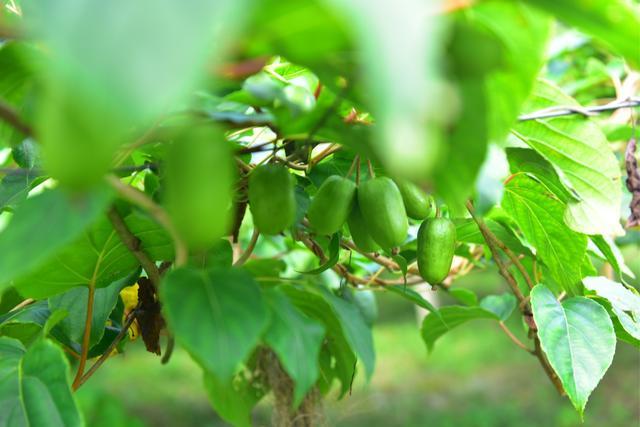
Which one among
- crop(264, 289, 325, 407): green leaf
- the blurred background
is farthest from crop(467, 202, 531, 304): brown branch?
the blurred background

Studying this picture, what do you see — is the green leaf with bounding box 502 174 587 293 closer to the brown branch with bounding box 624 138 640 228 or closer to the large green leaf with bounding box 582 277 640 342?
the large green leaf with bounding box 582 277 640 342

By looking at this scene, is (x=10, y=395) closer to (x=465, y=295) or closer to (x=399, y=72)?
(x=399, y=72)

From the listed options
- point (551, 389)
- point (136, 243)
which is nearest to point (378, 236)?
point (136, 243)

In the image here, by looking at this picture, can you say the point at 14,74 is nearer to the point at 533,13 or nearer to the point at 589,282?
the point at 533,13

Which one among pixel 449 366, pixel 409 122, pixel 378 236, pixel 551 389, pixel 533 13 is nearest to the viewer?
pixel 409 122

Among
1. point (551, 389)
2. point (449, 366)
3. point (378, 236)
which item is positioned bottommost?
point (449, 366)

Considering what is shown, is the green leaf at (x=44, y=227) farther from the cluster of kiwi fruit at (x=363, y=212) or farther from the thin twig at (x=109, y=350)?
the thin twig at (x=109, y=350)
